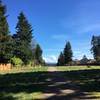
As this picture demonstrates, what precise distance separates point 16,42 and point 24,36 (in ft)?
29.9

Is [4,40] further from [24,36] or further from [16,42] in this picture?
[24,36]

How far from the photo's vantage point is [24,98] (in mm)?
13344

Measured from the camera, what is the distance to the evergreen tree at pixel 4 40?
66500mm

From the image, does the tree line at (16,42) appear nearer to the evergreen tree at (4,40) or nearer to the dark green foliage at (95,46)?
the evergreen tree at (4,40)

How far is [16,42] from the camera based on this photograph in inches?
3319

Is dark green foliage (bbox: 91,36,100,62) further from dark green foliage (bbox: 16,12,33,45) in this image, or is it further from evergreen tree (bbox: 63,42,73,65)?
dark green foliage (bbox: 16,12,33,45)

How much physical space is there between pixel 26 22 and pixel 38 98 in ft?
270

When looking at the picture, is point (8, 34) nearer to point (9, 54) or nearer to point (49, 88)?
point (9, 54)

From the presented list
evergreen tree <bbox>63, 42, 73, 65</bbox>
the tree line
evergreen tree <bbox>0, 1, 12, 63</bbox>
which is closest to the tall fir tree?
the tree line

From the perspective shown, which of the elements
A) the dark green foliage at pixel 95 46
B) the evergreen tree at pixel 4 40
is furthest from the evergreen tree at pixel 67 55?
the evergreen tree at pixel 4 40

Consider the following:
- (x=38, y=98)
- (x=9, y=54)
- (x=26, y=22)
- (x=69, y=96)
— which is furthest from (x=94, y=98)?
(x=26, y=22)

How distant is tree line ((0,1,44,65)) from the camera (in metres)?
67.4

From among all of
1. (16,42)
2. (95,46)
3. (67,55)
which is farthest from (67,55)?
(16,42)

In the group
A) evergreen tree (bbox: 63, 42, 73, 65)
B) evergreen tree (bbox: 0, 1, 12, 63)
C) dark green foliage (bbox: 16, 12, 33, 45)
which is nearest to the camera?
evergreen tree (bbox: 0, 1, 12, 63)
